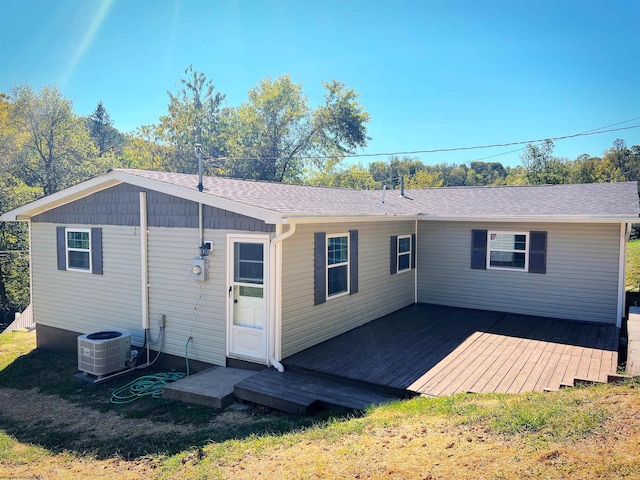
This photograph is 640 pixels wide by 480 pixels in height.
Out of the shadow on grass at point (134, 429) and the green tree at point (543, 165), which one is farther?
the green tree at point (543, 165)

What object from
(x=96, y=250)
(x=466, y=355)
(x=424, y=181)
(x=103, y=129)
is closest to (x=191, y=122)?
(x=424, y=181)

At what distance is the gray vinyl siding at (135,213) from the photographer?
6.98 m

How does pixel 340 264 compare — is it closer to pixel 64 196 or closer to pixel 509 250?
pixel 509 250

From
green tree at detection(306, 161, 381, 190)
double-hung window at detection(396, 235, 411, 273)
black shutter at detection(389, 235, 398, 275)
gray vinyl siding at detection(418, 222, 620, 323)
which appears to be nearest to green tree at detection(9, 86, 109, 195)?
green tree at detection(306, 161, 381, 190)

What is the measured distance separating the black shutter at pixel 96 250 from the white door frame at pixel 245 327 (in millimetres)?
3178

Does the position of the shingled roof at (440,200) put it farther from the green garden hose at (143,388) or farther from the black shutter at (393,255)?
the green garden hose at (143,388)

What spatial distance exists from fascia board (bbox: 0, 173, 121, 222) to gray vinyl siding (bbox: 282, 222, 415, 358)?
366 centimetres

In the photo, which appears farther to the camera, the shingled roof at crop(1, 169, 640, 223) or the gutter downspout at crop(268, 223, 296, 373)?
the shingled roof at crop(1, 169, 640, 223)

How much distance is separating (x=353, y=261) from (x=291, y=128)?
68.9ft

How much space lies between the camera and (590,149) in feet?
136

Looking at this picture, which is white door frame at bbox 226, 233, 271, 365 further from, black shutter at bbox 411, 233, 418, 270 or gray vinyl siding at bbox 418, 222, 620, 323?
gray vinyl siding at bbox 418, 222, 620, 323

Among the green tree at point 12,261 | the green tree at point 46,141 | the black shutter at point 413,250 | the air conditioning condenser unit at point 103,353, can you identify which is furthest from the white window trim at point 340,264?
the green tree at point 46,141

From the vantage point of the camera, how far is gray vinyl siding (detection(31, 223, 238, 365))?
7.29m

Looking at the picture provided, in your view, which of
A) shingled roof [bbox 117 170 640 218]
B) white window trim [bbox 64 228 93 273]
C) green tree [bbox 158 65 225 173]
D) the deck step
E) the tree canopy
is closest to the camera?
the deck step
